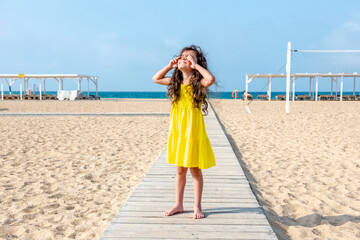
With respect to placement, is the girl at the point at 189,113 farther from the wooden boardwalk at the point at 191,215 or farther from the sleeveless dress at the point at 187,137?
the wooden boardwalk at the point at 191,215

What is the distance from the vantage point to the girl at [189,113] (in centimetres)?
225

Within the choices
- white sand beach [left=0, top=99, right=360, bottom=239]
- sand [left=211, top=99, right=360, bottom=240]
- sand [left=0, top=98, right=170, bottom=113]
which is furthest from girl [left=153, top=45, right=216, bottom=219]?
sand [left=0, top=98, right=170, bottom=113]

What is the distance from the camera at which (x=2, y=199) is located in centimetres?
A: 330

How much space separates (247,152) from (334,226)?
3.12 meters

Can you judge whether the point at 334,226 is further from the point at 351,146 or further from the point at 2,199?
the point at 351,146

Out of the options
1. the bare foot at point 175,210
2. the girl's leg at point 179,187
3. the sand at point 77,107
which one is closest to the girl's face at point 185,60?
the girl's leg at point 179,187

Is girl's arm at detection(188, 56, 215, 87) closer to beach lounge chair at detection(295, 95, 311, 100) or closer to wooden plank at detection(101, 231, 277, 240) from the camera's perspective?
wooden plank at detection(101, 231, 277, 240)

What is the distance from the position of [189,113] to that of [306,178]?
257 centimetres

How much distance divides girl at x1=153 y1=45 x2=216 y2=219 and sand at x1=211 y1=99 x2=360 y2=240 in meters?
0.25

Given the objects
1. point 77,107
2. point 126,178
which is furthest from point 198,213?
point 77,107

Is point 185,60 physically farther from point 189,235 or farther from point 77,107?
point 77,107

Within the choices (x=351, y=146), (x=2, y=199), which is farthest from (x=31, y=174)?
(x=351, y=146)

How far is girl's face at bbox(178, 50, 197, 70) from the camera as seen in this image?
2246 millimetres

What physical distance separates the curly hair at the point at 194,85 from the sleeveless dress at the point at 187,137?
4 cm
